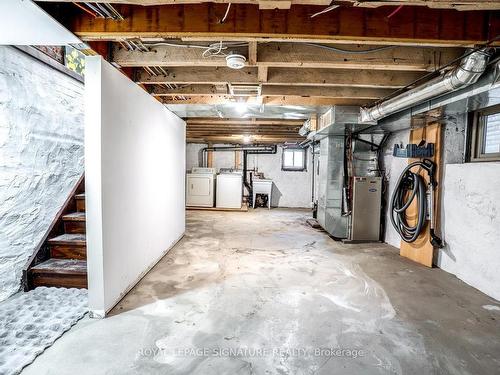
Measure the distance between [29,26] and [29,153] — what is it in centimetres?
118

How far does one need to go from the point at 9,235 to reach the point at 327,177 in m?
4.31

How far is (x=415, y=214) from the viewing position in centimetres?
355

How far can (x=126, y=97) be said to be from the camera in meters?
2.34

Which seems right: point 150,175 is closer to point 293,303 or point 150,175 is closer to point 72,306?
point 72,306

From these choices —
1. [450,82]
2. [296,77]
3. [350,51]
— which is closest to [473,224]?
[450,82]

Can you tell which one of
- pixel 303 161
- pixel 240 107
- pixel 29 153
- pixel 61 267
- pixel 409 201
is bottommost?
pixel 61 267

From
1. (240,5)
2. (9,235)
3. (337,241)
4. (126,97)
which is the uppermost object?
(240,5)

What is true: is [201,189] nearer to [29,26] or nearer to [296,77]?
[296,77]

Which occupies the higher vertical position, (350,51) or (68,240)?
(350,51)

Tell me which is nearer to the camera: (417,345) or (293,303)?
(417,345)

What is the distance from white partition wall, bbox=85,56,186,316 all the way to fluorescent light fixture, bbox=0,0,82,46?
0.25 metres

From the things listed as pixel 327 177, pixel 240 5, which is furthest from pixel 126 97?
pixel 327 177

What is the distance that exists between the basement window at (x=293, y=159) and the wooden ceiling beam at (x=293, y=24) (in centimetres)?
674

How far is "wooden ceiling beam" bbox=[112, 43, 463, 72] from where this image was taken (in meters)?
2.22
